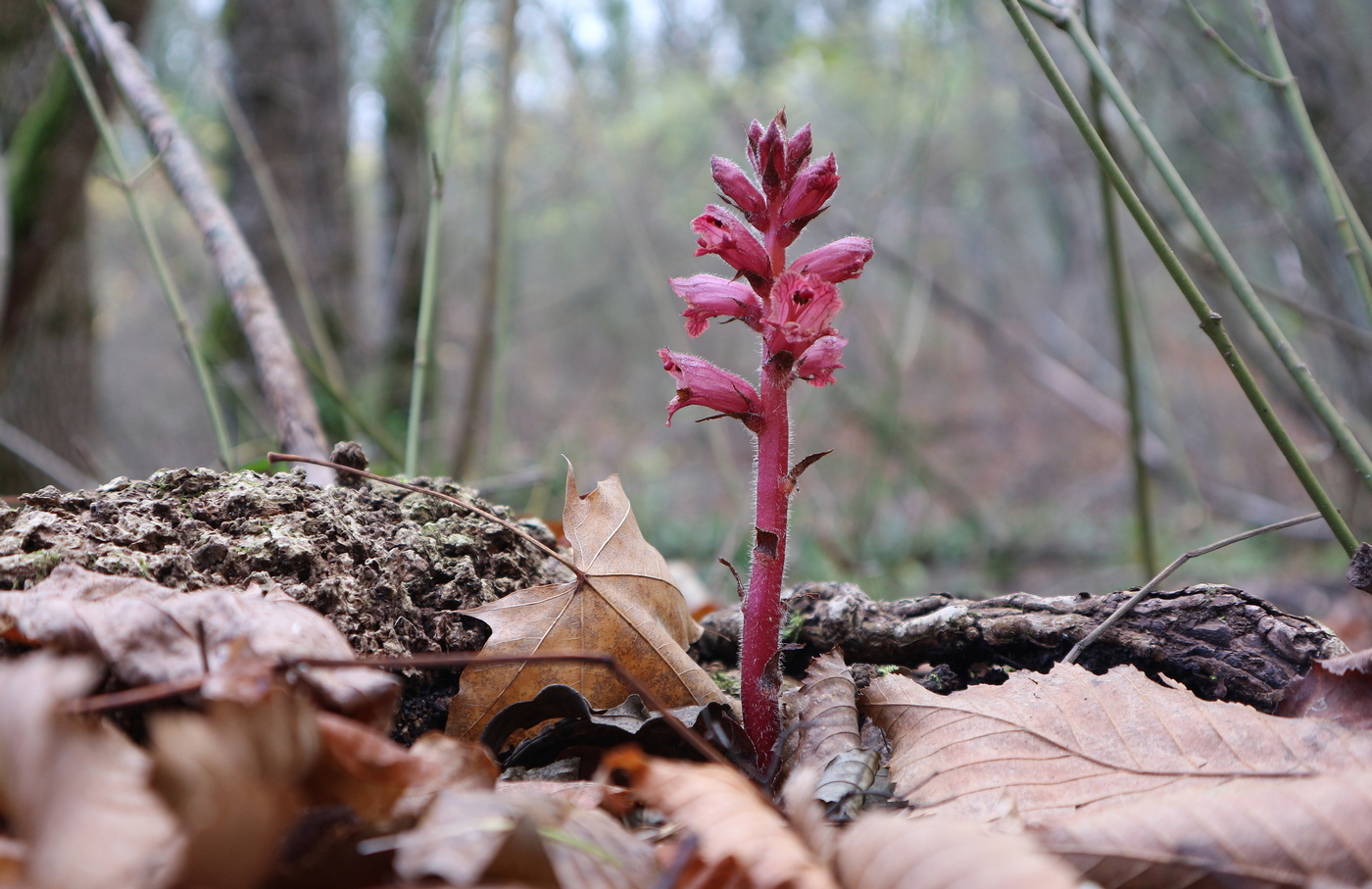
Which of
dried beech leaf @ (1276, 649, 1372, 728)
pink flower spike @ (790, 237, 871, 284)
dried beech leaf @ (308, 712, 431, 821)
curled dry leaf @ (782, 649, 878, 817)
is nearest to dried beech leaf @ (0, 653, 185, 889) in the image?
dried beech leaf @ (308, 712, 431, 821)

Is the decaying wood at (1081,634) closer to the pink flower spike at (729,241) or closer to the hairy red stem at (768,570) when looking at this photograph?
the hairy red stem at (768,570)

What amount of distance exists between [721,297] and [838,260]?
19 centimetres

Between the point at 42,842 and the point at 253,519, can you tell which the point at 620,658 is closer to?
the point at 253,519

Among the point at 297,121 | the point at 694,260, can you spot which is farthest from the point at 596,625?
the point at 297,121

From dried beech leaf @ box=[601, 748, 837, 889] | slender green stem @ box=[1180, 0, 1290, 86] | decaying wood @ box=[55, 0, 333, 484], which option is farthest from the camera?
decaying wood @ box=[55, 0, 333, 484]

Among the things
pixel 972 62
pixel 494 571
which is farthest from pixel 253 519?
pixel 972 62

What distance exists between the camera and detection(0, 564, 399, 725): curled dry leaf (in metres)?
0.88

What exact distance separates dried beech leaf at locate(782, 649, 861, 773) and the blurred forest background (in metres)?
1.17

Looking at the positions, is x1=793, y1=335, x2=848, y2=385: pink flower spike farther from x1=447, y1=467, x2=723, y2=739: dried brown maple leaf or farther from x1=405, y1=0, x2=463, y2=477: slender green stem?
x1=405, y1=0, x2=463, y2=477: slender green stem

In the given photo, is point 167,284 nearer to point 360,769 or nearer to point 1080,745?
point 360,769

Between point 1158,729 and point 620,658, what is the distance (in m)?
0.77

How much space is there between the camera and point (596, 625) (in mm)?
1408

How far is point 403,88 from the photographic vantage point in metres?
5.10

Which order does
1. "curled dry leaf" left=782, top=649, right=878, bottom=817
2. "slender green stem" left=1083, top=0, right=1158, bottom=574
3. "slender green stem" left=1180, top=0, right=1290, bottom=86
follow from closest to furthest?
"curled dry leaf" left=782, top=649, right=878, bottom=817, "slender green stem" left=1180, top=0, right=1290, bottom=86, "slender green stem" left=1083, top=0, right=1158, bottom=574
